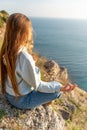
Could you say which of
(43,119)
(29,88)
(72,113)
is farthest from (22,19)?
(72,113)

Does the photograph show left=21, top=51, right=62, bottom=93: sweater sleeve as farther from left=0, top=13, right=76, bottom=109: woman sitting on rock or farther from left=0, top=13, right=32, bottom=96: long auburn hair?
left=0, top=13, right=32, bottom=96: long auburn hair

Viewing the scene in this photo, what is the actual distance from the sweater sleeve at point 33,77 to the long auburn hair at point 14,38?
0.25m

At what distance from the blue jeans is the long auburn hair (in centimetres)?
37

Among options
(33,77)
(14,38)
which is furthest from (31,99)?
(14,38)

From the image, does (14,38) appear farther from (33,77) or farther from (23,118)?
(23,118)

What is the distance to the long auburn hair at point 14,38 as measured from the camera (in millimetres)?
7215

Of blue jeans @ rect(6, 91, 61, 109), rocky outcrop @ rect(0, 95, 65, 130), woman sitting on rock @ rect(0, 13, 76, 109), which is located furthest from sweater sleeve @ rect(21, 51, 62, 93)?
rocky outcrop @ rect(0, 95, 65, 130)

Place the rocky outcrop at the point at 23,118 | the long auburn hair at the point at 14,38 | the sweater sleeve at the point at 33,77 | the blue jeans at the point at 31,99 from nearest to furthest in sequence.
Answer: the long auburn hair at the point at 14,38 < the sweater sleeve at the point at 33,77 < the blue jeans at the point at 31,99 < the rocky outcrop at the point at 23,118

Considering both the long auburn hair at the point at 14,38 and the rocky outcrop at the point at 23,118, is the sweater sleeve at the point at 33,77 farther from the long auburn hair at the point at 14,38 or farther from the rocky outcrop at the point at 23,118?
the rocky outcrop at the point at 23,118

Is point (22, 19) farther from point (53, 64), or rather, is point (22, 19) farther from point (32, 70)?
point (53, 64)

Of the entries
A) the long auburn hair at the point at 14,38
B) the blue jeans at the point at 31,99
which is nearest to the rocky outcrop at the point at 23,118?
the blue jeans at the point at 31,99

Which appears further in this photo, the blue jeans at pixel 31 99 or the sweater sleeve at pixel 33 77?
the blue jeans at pixel 31 99

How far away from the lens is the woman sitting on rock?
7.27 meters

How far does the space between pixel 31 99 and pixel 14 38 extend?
1566 mm
